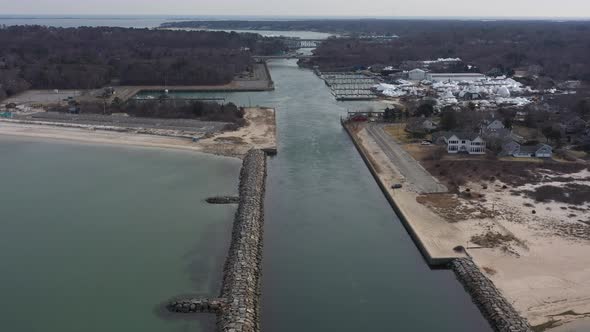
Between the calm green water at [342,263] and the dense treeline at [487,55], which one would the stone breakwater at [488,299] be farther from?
the dense treeline at [487,55]

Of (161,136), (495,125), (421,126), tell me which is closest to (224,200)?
(161,136)

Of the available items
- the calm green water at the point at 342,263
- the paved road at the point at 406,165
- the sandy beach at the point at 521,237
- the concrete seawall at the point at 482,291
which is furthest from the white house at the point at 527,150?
the concrete seawall at the point at 482,291

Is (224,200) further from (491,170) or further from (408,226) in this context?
(491,170)

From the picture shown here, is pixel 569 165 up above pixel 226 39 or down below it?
below

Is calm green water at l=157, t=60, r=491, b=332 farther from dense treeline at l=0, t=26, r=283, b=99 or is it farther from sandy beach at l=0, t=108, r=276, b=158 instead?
dense treeline at l=0, t=26, r=283, b=99

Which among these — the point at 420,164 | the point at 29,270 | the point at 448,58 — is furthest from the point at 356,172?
the point at 448,58

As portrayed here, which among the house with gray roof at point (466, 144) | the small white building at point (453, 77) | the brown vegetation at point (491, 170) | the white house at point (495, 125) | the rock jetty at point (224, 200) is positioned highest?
the small white building at point (453, 77)

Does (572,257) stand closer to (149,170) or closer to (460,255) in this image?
(460,255)
